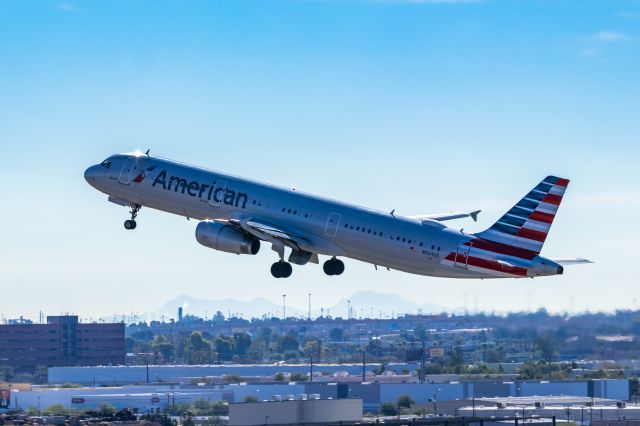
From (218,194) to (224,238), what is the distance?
3.04 metres

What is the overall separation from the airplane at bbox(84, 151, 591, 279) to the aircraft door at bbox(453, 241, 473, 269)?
0.19 ft

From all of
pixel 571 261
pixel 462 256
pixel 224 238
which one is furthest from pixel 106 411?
pixel 571 261

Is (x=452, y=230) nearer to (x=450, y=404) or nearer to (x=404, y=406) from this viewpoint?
(x=450, y=404)

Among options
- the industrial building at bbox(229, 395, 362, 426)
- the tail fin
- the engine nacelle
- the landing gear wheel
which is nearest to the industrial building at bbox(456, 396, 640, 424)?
the industrial building at bbox(229, 395, 362, 426)

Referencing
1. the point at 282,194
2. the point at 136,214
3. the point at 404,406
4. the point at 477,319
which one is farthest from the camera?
the point at 404,406

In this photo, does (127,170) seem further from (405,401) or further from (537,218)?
(405,401)

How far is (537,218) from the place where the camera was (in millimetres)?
86812

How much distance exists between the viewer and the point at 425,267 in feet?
294

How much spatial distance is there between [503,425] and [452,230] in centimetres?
1496

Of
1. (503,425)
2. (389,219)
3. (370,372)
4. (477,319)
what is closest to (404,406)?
(477,319)

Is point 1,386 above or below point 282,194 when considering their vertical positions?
below

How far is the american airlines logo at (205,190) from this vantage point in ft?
315

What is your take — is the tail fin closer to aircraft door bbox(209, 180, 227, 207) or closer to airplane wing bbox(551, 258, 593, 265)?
airplane wing bbox(551, 258, 593, 265)

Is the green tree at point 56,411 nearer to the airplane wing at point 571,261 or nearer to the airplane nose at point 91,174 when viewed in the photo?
the airplane nose at point 91,174
